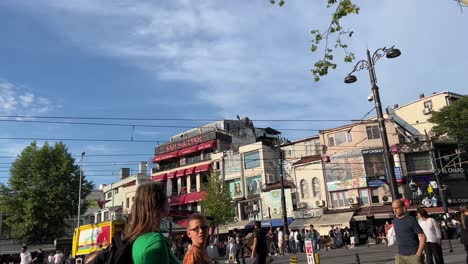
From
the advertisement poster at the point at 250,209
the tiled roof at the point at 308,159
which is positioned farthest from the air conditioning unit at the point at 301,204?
the advertisement poster at the point at 250,209

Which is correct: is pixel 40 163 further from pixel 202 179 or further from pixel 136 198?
pixel 136 198

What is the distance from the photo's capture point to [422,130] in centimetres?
5206

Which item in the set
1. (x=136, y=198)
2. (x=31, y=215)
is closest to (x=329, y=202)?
(x=31, y=215)

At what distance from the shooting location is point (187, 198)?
55500 mm

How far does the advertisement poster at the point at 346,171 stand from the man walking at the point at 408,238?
1379 inches

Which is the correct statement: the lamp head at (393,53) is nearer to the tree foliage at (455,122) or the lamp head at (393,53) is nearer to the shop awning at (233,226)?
the tree foliage at (455,122)

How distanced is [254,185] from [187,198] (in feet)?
36.5

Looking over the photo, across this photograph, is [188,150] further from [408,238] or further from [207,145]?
[408,238]

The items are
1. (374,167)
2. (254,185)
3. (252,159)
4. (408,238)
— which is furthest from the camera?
(252,159)

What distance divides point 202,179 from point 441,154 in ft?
95.4

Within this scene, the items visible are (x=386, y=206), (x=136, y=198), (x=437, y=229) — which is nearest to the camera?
(x=136, y=198)

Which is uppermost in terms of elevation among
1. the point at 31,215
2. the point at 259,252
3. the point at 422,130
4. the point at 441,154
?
the point at 422,130

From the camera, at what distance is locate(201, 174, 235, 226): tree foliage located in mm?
45469

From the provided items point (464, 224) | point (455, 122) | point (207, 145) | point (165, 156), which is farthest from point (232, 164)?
point (464, 224)
